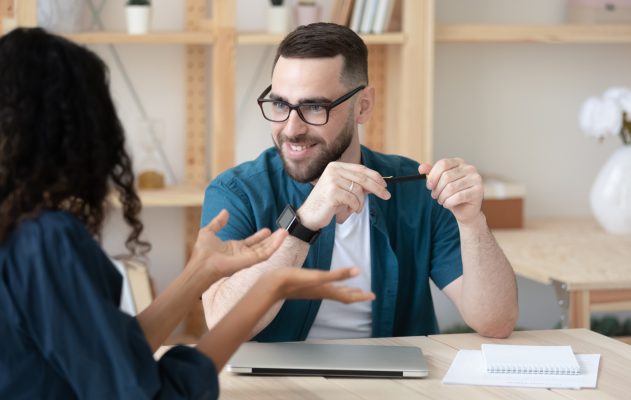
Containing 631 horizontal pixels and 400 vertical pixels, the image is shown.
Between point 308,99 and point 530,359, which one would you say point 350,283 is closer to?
point 308,99

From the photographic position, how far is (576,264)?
2902 millimetres

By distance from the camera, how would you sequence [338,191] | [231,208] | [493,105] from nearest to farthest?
[338,191]
[231,208]
[493,105]

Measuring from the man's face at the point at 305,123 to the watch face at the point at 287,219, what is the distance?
0.70ft

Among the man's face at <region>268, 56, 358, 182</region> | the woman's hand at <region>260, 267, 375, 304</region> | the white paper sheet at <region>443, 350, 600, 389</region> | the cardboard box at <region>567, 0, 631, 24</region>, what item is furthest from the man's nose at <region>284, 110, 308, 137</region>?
the cardboard box at <region>567, 0, 631, 24</region>

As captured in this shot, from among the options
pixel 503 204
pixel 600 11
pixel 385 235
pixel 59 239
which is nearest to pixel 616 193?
pixel 503 204

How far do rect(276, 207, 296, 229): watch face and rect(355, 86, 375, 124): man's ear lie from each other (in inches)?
15.2

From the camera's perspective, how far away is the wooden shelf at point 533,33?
3453mm

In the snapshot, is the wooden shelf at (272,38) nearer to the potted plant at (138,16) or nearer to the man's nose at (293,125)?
the potted plant at (138,16)

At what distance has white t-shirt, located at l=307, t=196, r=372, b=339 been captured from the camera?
2150 millimetres

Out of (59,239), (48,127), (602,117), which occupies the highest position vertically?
(48,127)

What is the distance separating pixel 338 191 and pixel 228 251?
428 mm

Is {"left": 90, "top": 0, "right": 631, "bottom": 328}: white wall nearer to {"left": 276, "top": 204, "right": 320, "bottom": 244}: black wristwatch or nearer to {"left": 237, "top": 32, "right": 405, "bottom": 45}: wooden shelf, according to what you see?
{"left": 237, "top": 32, "right": 405, "bottom": 45}: wooden shelf

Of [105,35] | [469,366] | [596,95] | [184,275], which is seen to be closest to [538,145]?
[596,95]

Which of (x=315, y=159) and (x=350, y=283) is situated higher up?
(x=315, y=159)
